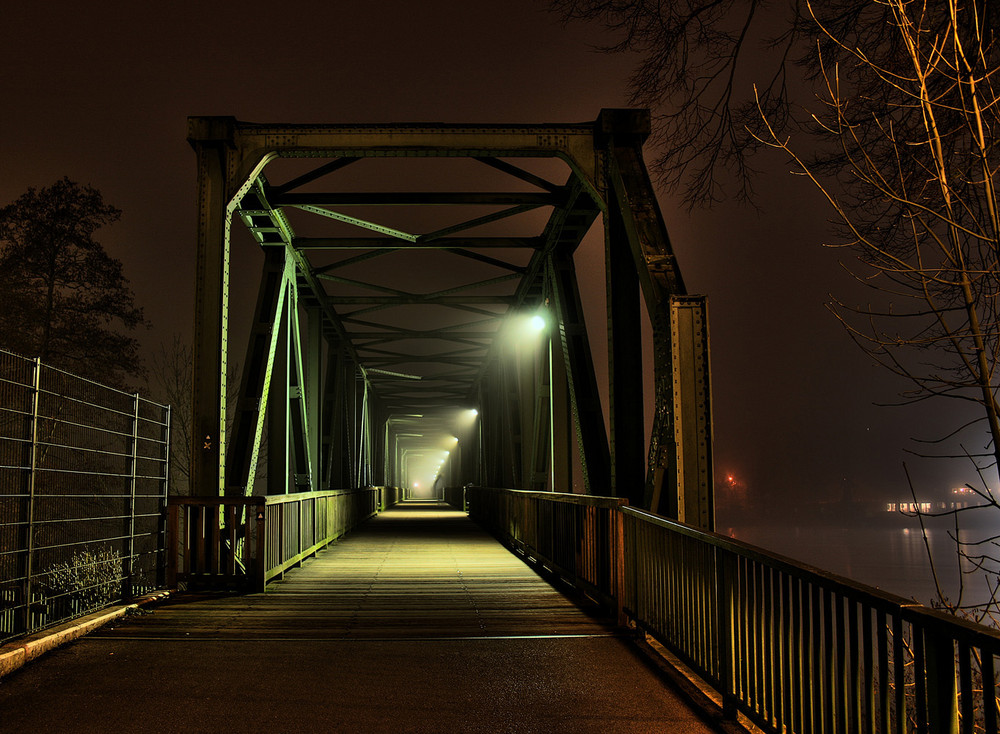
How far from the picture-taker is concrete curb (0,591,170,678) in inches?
191

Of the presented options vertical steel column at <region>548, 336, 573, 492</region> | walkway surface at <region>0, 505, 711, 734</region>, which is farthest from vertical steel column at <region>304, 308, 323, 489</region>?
walkway surface at <region>0, 505, 711, 734</region>

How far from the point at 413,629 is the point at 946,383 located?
394 cm

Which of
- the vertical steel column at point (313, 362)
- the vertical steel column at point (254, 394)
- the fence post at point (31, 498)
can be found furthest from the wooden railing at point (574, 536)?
the vertical steel column at point (313, 362)

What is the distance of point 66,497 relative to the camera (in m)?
9.23

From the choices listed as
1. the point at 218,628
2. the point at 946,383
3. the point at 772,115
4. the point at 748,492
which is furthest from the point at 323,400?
the point at 748,492

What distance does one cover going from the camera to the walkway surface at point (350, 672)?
13.2 feet

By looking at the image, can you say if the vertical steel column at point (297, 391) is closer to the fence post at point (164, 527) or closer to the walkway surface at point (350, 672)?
the fence post at point (164, 527)

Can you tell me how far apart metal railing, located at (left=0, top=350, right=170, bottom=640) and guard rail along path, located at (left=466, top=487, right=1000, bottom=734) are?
3.43 metres

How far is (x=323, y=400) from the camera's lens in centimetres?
2144

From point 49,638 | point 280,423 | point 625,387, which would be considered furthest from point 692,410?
point 280,423

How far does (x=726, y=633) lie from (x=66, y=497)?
24.9 feet

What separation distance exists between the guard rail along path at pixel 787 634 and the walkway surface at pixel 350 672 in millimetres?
318

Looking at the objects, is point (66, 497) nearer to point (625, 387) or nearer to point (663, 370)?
point (625, 387)

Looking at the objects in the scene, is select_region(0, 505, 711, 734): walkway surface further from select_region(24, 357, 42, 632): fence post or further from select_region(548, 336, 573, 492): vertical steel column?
select_region(548, 336, 573, 492): vertical steel column
